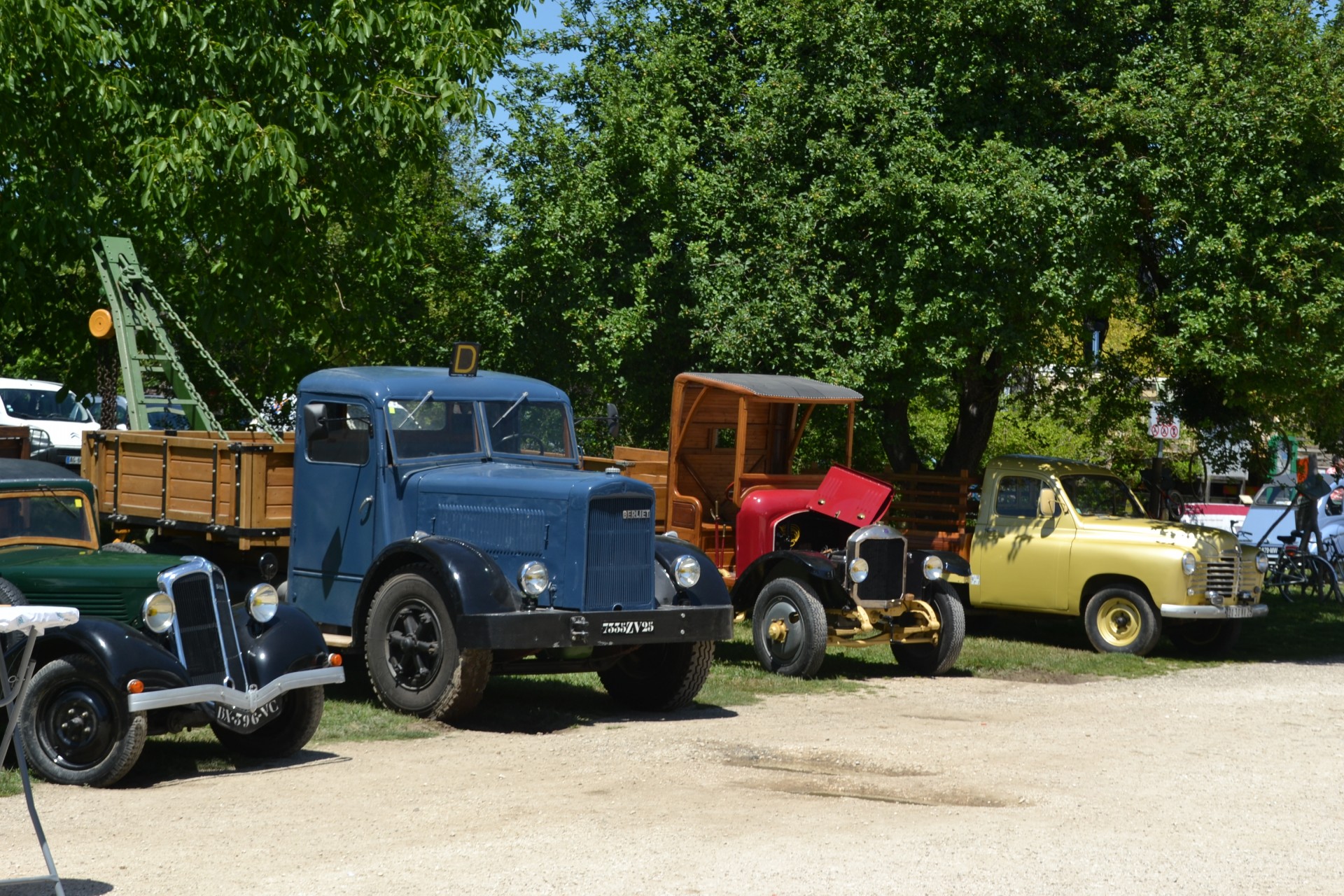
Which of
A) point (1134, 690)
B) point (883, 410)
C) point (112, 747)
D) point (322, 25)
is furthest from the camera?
point (883, 410)

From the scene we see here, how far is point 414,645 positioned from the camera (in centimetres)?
1031

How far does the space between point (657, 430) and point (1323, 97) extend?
859 centimetres

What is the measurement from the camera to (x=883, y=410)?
63.4 feet

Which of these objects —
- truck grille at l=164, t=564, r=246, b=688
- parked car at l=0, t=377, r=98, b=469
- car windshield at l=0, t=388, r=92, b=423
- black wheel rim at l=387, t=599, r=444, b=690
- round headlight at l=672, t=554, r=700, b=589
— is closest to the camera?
truck grille at l=164, t=564, r=246, b=688

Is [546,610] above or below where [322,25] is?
below

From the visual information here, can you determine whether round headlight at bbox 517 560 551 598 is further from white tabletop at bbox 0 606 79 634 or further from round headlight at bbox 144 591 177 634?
white tabletop at bbox 0 606 79 634

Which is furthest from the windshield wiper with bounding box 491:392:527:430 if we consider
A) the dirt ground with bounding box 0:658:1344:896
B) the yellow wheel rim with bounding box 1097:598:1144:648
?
the yellow wheel rim with bounding box 1097:598:1144:648

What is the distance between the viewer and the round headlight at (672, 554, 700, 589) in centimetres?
1088

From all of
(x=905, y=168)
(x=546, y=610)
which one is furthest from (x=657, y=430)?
(x=546, y=610)

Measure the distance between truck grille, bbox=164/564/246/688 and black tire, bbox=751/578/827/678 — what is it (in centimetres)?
546

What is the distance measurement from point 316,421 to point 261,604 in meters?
2.47

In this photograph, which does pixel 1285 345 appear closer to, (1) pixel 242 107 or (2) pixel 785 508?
(2) pixel 785 508

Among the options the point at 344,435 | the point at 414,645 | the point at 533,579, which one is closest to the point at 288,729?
the point at 414,645

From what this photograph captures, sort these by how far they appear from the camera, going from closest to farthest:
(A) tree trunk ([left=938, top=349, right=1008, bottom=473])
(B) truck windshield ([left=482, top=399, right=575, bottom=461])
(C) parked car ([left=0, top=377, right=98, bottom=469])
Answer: (B) truck windshield ([left=482, top=399, right=575, bottom=461]) → (A) tree trunk ([left=938, top=349, right=1008, bottom=473]) → (C) parked car ([left=0, top=377, right=98, bottom=469])
